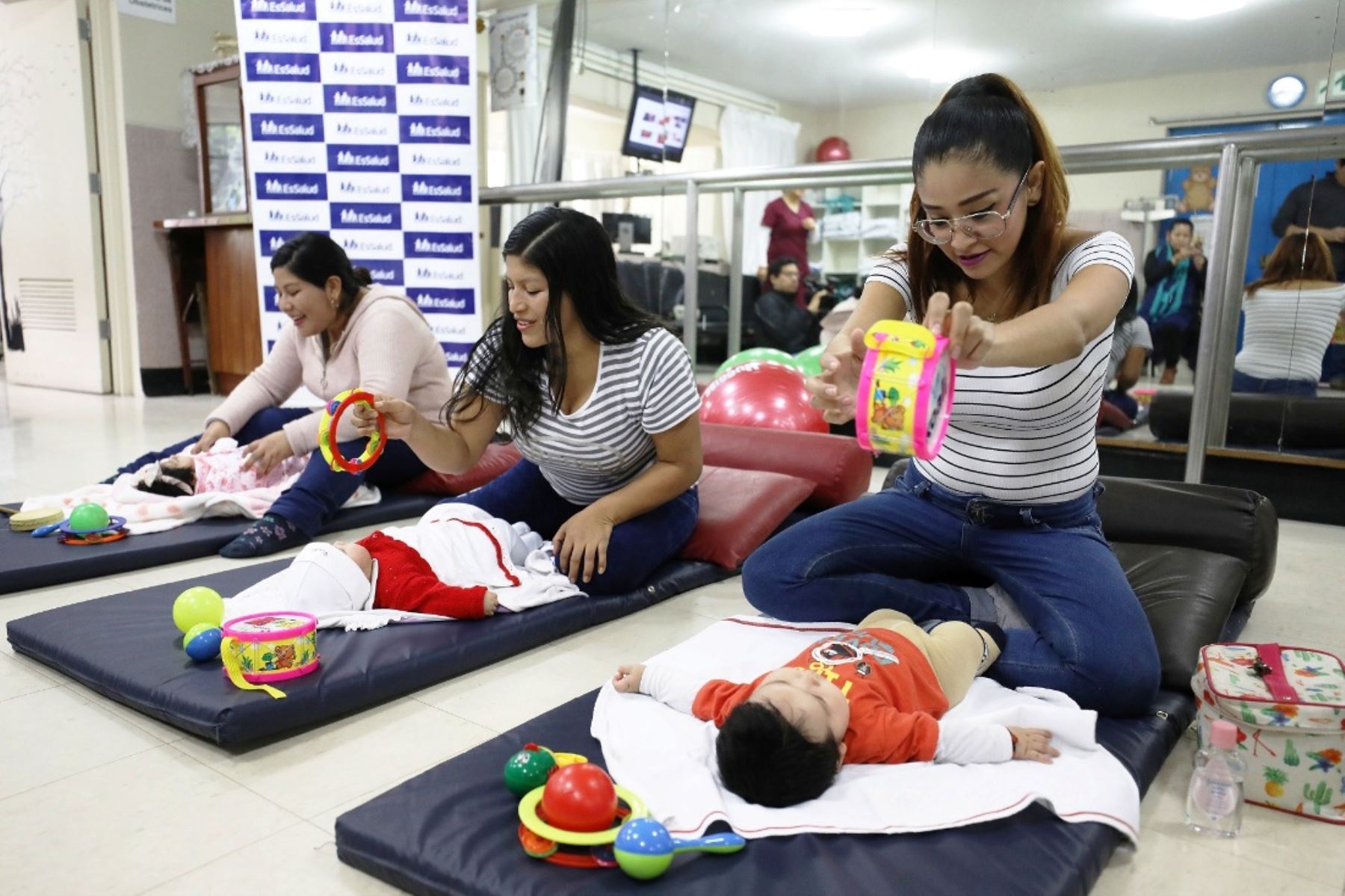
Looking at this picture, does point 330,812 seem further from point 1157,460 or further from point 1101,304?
point 1157,460

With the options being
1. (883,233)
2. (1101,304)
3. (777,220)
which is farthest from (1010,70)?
(1101,304)

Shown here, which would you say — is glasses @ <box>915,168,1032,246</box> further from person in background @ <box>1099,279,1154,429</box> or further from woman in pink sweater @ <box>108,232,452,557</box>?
person in background @ <box>1099,279,1154,429</box>

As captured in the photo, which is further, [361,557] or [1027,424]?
[361,557]

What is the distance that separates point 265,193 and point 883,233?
3.29 meters

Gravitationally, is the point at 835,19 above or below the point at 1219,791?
above

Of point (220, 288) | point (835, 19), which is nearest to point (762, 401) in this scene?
point (835, 19)

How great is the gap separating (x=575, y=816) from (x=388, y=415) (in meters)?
1.03

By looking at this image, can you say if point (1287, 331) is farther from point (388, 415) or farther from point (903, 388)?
point (388, 415)

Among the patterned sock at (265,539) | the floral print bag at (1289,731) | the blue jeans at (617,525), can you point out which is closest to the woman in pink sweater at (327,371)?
the patterned sock at (265,539)

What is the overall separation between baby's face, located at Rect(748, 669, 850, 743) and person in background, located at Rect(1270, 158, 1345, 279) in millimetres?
2878

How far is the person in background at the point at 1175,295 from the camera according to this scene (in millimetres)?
3564

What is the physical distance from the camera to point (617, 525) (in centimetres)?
224

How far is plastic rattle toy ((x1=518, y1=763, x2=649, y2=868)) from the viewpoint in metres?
1.20

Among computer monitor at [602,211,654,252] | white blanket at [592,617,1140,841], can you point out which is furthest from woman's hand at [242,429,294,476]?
computer monitor at [602,211,654,252]
